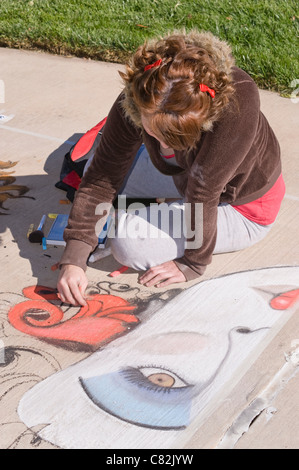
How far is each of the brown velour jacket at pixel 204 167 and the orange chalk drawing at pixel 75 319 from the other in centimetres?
19

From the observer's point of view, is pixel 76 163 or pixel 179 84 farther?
pixel 76 163

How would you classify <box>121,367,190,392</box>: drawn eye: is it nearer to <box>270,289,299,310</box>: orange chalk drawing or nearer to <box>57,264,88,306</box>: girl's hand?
<box>57,264,88,306</box>: girl's hand

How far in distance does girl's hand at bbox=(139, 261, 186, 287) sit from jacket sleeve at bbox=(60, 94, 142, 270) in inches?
10.5

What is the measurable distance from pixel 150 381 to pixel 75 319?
456mm

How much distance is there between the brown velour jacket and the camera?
2.33m

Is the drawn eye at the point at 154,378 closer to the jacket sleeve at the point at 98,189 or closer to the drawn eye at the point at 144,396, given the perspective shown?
the drawn eye at the point at 144,396

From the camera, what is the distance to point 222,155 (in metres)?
2.34

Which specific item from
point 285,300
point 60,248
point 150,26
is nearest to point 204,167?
point 285,300

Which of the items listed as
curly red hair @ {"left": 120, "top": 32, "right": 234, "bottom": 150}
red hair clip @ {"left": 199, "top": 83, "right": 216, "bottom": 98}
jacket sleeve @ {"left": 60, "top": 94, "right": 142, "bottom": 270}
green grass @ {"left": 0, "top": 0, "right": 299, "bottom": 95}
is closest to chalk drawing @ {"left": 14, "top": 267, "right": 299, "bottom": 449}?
jacket sleeve @ {"left": 60, "top": 94, "right": 142, "bottom": 270}

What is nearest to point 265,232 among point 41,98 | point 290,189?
point 290,189

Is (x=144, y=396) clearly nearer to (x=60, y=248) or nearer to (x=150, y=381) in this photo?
(x=150, y=381)

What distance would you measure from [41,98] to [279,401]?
2849 mm

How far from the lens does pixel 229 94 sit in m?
2.20

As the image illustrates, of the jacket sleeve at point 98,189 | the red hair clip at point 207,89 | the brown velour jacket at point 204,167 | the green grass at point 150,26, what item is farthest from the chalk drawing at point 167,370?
the green grass at point 150,26
